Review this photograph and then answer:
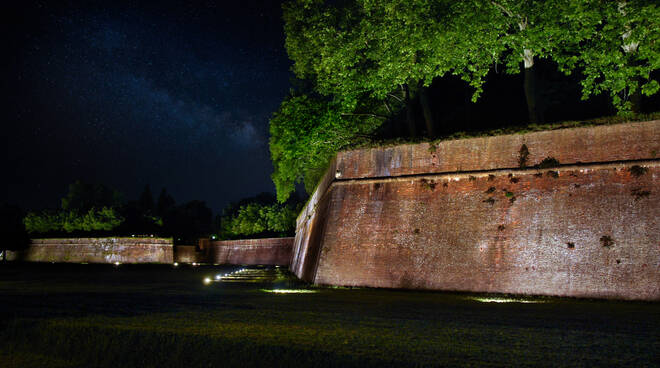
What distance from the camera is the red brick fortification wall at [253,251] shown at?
3925 cm

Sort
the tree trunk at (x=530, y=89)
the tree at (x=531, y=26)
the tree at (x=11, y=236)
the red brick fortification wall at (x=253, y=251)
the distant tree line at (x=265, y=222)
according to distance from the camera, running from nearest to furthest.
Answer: the tree at (x=531, y=26) → the tree trunk at (x=530, y=89) → the red brick fortification wall at (x=253, y=251) → the distant tree line at (x=265, y=222) → the tree at (x=11, y=236)

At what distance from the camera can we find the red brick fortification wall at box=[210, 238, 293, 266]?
3925 cm

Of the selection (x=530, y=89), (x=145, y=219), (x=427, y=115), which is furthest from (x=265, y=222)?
(x=530, y=89)

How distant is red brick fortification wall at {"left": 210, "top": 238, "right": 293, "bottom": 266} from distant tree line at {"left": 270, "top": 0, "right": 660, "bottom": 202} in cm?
1537

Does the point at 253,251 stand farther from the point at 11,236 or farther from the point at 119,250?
the point at 11,236

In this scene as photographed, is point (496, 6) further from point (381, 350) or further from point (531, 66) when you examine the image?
point (381, 350)

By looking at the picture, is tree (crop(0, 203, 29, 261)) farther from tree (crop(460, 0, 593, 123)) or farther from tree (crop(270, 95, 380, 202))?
tree (crop(460, 0, 593, 123))

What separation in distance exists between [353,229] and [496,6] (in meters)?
8.72

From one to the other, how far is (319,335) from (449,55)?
12.2 meters

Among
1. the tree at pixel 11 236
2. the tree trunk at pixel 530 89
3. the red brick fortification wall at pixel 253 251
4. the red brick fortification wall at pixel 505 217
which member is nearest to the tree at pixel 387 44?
the tree trunk at pixel 530 89

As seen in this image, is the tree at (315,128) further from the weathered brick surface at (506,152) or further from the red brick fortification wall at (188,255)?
the red brick fortification wall at (188,255)

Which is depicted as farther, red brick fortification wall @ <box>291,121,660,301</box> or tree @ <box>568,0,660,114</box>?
tree @ <box>568,0,660,114</box>

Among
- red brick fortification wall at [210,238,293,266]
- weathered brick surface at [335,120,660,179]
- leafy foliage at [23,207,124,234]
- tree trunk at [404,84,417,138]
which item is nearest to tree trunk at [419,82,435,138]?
tree trunk at [404,84,417,138]

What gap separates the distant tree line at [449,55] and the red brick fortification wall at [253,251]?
15.4 meters
